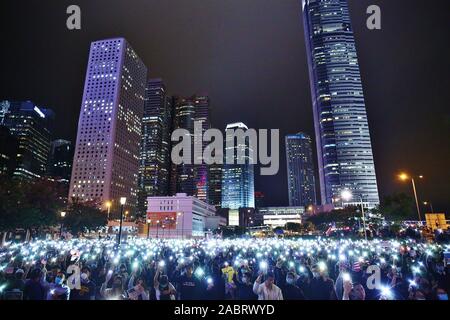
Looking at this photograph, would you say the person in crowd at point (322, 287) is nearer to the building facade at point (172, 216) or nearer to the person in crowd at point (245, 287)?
the person in crowd at point (245, 287)

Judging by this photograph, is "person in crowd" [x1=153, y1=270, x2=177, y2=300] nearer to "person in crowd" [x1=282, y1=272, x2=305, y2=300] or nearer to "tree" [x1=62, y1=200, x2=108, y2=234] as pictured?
"person in crowd" [x1=282, y1=272, x2=305, y2=300]

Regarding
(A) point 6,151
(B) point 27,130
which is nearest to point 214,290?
(A) point 6,151

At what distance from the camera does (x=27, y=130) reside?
176625mm

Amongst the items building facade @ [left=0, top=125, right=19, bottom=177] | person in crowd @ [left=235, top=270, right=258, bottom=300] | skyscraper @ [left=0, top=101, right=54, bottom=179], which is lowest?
person in crowd @ [left=235, top=270, right=258, bottom=300]

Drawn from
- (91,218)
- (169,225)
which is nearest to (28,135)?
(169,225)

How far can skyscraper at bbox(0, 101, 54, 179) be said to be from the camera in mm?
172250

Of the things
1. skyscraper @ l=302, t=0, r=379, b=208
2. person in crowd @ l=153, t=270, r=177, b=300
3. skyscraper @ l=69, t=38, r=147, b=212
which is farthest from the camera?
skyscraper @ l=302, t=0, r=379, b=208

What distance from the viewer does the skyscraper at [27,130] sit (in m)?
172

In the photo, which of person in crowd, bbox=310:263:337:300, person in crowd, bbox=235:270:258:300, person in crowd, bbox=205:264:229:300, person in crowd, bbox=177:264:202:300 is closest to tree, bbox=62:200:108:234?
person in crowd, bbox=177:264:202:300

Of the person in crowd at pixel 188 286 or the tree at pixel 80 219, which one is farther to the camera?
the tree at pixel 80 219

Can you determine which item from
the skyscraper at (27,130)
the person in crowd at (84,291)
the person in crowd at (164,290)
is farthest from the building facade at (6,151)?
the person in crowd at (164,290)

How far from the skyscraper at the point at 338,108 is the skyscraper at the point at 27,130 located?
18202 centimetres

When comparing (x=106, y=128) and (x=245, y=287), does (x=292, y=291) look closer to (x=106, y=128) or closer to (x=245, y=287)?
(x=245, y=287)

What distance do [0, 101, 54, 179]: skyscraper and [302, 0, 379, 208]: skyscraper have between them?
18202 cm
